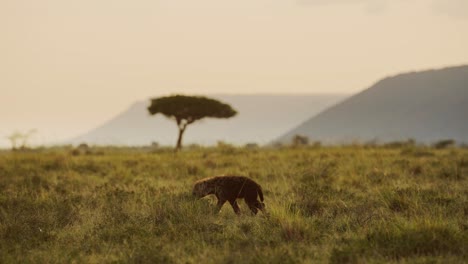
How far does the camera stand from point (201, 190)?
9.16 meters

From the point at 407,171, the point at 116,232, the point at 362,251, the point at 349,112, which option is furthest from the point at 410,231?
the point at 349,112

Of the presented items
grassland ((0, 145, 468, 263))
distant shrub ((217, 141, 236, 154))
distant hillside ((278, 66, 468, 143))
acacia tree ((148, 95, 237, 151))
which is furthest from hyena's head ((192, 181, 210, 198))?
distant hillside ((278, 66, 468, 143))

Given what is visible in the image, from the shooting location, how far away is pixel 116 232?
7.77 m

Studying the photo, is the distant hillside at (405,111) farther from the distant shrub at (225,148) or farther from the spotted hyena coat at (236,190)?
the spotted hyena coat at (236,190)

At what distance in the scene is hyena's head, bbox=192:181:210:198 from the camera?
29.8 ft

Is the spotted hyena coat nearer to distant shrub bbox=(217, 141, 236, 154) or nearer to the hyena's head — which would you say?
the hyena's head

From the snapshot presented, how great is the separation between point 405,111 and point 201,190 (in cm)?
13960

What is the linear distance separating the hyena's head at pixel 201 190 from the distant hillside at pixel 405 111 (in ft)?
377

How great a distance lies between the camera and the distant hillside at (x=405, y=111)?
418 ft

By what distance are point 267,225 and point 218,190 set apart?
126 centimetres

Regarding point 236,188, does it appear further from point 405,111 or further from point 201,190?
point 405,111

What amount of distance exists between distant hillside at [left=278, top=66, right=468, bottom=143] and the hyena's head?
115 metres

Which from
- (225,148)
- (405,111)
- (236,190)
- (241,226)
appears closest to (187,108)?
(225,148)

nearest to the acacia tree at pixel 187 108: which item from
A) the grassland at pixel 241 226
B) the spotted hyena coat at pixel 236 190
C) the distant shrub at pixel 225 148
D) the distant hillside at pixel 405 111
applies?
the distant shrub at pixel 225 148
